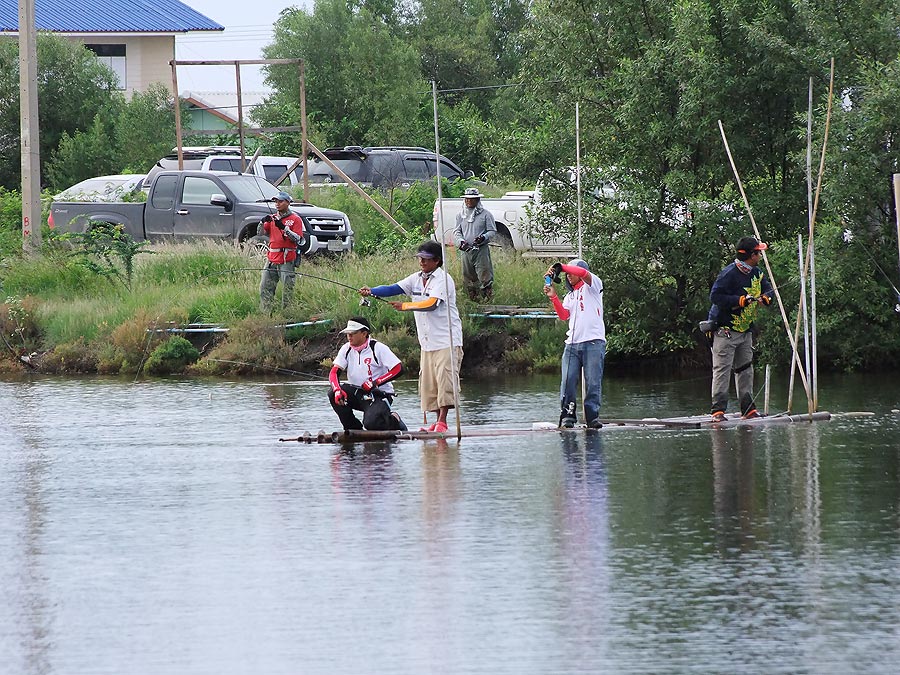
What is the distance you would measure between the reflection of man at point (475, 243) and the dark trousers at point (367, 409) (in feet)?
26.6

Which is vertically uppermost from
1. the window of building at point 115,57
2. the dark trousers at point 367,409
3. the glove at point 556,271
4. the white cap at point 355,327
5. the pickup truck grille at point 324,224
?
the window of building at point 115,57

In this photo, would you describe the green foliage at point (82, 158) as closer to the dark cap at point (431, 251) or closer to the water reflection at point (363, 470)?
the dark cap at point (431, 251)

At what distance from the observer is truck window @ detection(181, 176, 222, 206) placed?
27.1 meters

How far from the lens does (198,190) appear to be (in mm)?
27266

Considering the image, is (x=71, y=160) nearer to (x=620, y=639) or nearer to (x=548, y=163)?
(x=548, y=163)

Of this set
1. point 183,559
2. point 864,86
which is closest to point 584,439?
point 183,559

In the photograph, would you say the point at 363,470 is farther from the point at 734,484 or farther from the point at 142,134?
the point at 142,134

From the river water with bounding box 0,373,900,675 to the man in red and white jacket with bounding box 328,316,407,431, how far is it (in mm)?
391

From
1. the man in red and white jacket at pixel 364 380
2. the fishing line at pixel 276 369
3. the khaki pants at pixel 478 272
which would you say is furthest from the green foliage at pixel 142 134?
the man in red and white jacket at pixel 364 380

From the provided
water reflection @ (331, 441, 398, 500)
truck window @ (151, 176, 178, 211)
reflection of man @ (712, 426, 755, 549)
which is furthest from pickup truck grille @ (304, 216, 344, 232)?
reflection of man @ (712, 426, 755, 549)

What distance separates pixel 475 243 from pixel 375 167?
12855 mm

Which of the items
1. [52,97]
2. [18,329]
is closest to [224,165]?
[52,97]

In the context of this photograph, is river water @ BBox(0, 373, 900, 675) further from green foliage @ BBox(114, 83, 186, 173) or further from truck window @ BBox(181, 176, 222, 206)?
green foliage @ BBox(114, 83, 186, 173)

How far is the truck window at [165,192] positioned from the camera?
27469 millimetres
